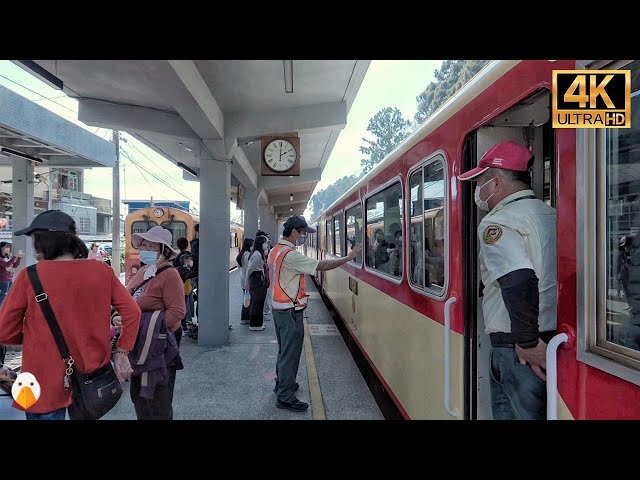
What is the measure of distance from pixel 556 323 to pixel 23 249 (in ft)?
31.0

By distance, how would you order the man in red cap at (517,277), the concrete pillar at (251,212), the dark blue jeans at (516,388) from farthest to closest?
the concrete pillar at (251,212) < the dark blue jeans at (516,388) < the man in red cap at (517,277)

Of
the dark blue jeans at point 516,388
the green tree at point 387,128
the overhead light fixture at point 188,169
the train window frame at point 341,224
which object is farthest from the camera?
the green tree at point 387,128

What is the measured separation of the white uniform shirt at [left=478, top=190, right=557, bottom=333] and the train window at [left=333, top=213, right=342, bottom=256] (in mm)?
5865

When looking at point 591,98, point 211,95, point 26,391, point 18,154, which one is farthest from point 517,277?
point 18,154

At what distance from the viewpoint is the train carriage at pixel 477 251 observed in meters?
1.43

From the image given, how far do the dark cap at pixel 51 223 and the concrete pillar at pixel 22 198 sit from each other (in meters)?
7.16

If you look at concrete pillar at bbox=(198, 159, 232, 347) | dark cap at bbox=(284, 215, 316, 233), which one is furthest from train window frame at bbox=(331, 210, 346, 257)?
dark cap at bbox=(284, 215, 316, 233)

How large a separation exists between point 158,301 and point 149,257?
0.40 metres

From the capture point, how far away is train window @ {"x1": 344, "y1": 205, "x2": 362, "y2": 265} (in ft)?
18.7

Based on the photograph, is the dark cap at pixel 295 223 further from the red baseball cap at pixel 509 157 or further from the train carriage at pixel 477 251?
the red baseball cap at pixel 509 157

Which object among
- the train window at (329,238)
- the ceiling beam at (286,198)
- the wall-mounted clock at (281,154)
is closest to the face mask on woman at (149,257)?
the wall-mounted clock at (281,154)

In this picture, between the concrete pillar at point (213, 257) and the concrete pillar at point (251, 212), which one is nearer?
the concrete pillar at point (213, 257)

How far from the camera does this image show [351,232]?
654 centimetres

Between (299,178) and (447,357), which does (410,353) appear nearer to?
(447,357)
